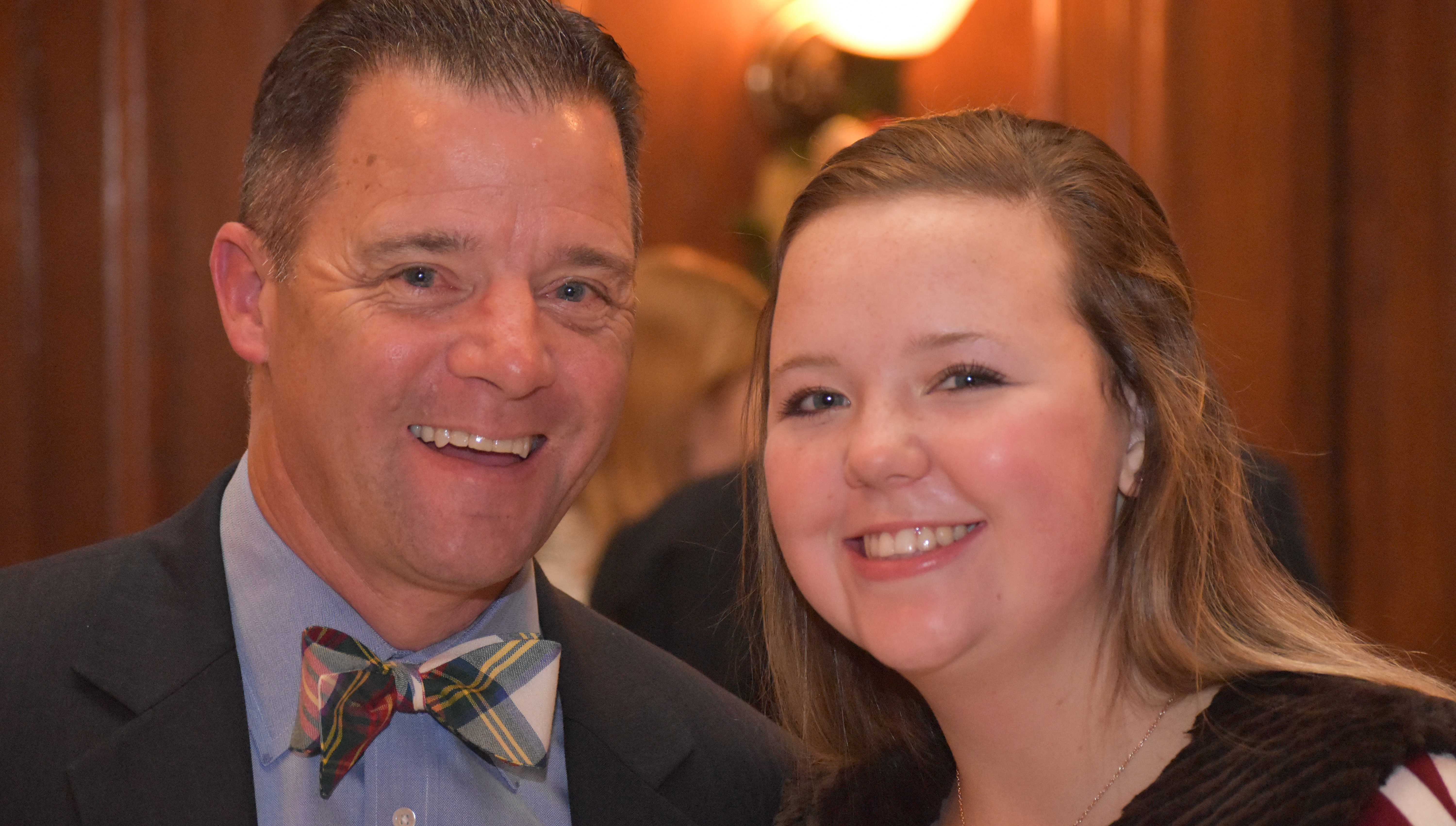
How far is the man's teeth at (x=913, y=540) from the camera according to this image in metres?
1.50

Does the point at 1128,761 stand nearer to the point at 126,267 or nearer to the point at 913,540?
the point at 913,540

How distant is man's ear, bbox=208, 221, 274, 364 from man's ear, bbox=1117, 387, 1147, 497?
1.08m

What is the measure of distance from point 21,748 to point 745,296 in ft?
6.35

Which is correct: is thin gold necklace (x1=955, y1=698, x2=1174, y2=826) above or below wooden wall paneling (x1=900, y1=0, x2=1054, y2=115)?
below

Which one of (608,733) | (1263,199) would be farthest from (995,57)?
(608,733)

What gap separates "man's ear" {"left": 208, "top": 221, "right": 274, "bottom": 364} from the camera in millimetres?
1770

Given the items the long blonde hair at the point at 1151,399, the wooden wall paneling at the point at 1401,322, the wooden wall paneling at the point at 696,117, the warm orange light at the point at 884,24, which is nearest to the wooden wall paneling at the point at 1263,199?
the wooden wall paneling at the point at 1401,322

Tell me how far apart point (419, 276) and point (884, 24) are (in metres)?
2.07

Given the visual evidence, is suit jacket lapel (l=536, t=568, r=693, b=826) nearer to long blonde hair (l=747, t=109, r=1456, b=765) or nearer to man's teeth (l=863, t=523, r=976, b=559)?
man's teeth (l=863, t=523, r=976, b=559)

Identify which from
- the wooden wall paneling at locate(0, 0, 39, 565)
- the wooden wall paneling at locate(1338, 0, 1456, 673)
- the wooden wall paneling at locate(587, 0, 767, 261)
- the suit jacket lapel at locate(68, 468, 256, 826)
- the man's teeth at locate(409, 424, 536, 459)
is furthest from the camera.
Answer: the wooden wall paneling at locate(1338, 0, 1456, 673)

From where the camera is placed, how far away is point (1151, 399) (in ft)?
5.15

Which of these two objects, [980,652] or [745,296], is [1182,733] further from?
[745,296]

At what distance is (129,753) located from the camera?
4.82 feet

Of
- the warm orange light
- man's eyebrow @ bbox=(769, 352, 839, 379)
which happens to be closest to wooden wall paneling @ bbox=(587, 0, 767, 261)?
the warm orange light
